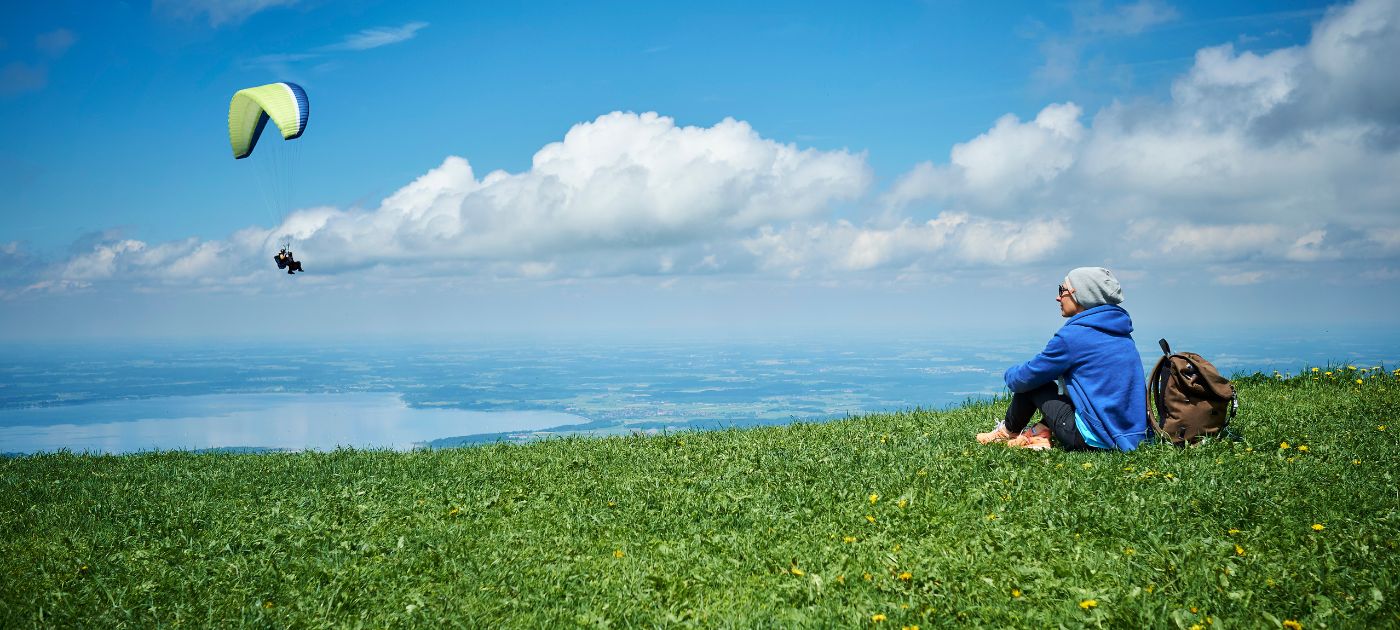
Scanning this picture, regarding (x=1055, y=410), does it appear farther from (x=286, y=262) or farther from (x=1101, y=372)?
(x=286, y=262)

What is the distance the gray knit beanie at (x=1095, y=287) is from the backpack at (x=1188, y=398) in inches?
30.2

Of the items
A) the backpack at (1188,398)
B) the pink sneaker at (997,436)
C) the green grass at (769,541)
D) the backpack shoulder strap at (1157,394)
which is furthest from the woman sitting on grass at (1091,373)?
the pink sneaker at (997,436)

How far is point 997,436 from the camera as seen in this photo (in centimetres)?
1063

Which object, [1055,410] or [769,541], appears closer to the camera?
[769,541]

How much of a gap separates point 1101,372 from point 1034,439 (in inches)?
57.1

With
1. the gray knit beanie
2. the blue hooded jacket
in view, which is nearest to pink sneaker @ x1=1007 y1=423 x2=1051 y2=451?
the blue hooded jacket

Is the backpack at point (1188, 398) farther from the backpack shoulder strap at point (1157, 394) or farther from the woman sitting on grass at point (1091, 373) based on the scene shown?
the woman sitting on grass at point (1091, 373)

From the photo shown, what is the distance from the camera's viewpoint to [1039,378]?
9547 millimetres

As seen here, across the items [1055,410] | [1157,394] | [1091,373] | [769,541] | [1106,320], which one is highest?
[1106,320]

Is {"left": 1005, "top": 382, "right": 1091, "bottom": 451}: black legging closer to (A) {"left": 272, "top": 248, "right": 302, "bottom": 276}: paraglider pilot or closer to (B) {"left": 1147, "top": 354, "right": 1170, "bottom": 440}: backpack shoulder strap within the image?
(B) {"left": 1147, "top": 354, "right": 1170, "bottom": 440}: backpack shoulder strap

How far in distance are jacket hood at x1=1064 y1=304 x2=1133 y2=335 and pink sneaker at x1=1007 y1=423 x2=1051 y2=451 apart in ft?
5.11

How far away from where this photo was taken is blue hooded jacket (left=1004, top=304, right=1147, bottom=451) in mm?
9180

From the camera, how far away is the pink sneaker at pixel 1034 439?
10.1m

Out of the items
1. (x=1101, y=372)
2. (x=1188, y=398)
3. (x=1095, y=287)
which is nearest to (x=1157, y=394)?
(x=1188, y=398)
